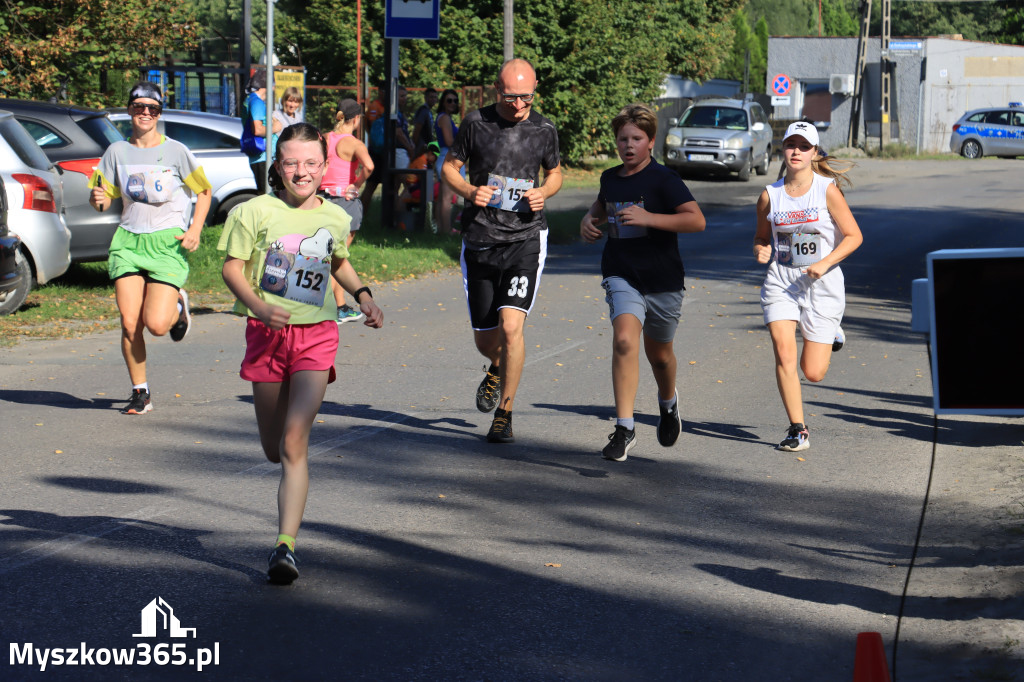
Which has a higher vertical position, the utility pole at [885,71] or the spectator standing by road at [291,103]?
the utility pole at [885,71]

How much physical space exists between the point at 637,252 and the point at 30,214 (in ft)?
22.3

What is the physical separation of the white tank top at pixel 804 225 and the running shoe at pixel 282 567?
3853 millimetres

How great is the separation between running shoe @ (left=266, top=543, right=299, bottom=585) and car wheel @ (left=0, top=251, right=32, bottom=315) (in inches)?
306

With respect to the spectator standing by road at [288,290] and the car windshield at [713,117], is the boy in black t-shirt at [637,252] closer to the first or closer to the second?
the spectator standing by road at [288,290]

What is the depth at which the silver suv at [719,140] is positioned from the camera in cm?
3175

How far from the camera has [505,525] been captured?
5.88 metres

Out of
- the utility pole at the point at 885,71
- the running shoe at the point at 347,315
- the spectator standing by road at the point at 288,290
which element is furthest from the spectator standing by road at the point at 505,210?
the utility pole at the point at 885,71

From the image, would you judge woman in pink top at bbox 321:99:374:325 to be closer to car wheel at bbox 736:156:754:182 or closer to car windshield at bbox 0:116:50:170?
car windshield at bbox 0:116:50:170

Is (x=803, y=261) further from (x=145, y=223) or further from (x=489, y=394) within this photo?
(x=145, y=223)

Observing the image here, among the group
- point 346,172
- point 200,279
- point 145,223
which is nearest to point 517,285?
point 145,223

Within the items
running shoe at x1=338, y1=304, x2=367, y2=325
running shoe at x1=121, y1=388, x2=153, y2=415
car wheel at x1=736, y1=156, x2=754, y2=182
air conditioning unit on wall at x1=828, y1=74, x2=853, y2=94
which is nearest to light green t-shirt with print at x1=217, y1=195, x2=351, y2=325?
running shoe at x1=121, y1=388, x2=153, y2=415

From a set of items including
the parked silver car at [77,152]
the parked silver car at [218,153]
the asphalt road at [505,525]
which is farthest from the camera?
the parked silver car at [218,153]

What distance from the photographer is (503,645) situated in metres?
4.43

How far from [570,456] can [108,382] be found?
12.1 feet
